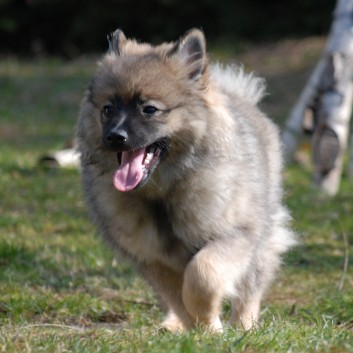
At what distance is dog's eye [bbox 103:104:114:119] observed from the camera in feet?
15.9

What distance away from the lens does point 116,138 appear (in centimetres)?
469

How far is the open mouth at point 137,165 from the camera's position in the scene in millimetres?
4805

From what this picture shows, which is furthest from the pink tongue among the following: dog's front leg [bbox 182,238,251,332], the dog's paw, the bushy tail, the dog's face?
the bushy tail

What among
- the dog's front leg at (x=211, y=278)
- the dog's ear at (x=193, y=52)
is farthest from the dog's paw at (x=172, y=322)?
the dog's ear at (x=193, y=52)

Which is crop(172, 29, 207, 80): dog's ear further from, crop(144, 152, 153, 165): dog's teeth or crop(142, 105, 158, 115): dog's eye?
crop(144, 152, 153, 165): dog's teeth

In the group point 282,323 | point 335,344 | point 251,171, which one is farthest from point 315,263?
point 335,344

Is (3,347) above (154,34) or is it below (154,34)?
above

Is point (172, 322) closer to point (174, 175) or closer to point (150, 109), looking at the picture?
point (174, 175)

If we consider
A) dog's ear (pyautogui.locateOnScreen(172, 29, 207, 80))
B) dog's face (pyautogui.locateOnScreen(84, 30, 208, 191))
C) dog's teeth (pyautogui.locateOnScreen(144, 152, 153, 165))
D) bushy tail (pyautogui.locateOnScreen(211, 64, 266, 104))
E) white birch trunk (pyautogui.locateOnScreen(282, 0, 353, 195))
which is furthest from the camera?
white birch trunk (pyautogui.locateOnScreen(282, 0, 353, 195))

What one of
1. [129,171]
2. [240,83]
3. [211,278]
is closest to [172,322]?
[211,278]

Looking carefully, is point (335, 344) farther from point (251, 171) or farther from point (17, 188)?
point (17, 188)

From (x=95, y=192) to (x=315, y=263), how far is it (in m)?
2.56

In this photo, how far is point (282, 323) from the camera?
4.58m

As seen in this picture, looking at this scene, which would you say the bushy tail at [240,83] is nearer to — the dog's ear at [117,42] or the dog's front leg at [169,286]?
the dog's ear at [117,42]
